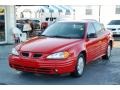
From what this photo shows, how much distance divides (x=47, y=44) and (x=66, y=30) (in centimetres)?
119

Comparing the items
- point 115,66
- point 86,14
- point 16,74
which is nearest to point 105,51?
point 115,66

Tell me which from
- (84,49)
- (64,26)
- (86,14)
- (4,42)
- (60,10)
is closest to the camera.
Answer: (84,49)

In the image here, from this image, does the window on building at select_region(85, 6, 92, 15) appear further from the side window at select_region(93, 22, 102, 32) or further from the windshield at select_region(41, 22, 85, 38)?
the windshield at select_region(41, 22, 85, 38)

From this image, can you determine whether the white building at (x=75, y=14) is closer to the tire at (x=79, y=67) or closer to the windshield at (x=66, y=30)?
the windshield at (x=66, y=30)

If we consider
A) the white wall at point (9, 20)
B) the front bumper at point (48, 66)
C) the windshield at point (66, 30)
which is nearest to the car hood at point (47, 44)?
the front bumper at point (48, 66)

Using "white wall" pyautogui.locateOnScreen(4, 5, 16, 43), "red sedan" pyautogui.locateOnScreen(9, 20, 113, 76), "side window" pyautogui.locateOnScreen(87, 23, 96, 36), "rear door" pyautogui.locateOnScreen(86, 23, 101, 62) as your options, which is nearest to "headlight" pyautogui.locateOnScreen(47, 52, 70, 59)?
"red sedan" pyautogui.locateOnScreen(9, 20, 113, 76)

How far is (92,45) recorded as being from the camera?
8.12 m

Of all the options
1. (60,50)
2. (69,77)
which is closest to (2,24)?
(69,77)

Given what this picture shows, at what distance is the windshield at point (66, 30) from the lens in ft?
26.1

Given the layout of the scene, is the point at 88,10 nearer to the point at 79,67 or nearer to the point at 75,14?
the point at 75,14
